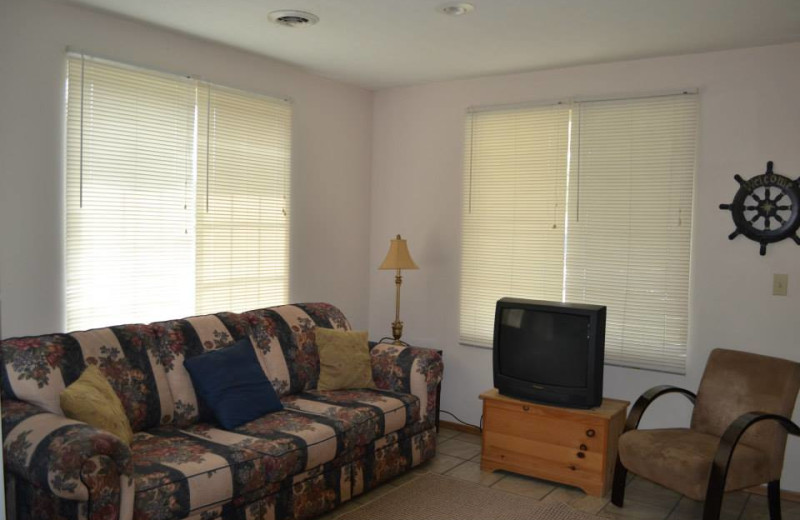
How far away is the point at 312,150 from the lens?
4738 mm

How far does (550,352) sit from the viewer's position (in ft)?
12.6

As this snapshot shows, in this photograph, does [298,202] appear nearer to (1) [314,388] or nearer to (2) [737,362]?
(1) [314,388]

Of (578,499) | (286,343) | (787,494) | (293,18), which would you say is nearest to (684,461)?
(578,499)

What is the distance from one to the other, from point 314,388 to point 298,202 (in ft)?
4.46

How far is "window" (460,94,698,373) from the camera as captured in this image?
13.3 feet

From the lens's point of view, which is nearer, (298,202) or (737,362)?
(737,362)

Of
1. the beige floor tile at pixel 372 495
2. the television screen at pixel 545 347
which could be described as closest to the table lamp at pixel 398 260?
the television screen at pixel 545 347

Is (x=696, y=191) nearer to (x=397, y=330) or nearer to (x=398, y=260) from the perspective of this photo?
(x=398, y=260)

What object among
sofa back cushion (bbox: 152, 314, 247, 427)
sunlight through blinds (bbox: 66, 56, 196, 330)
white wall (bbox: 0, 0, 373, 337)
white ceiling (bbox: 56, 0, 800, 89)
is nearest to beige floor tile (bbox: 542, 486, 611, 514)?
sofa back cushion (bbox: 152, 314, 247, 427)

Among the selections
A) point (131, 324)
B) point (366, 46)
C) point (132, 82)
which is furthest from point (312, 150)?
point (131, 324)

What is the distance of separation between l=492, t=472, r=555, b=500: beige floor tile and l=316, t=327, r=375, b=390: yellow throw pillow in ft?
3.09

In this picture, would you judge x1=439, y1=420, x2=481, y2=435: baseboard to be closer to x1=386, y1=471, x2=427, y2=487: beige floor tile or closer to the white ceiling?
x1=386, y1=471, x2=427, y2=487: beige floor tile

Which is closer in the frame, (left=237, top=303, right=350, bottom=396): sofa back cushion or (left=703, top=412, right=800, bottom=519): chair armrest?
(left=703, top=412, right=800, bottom=519): chair armrest

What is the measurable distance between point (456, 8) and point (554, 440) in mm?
2371
